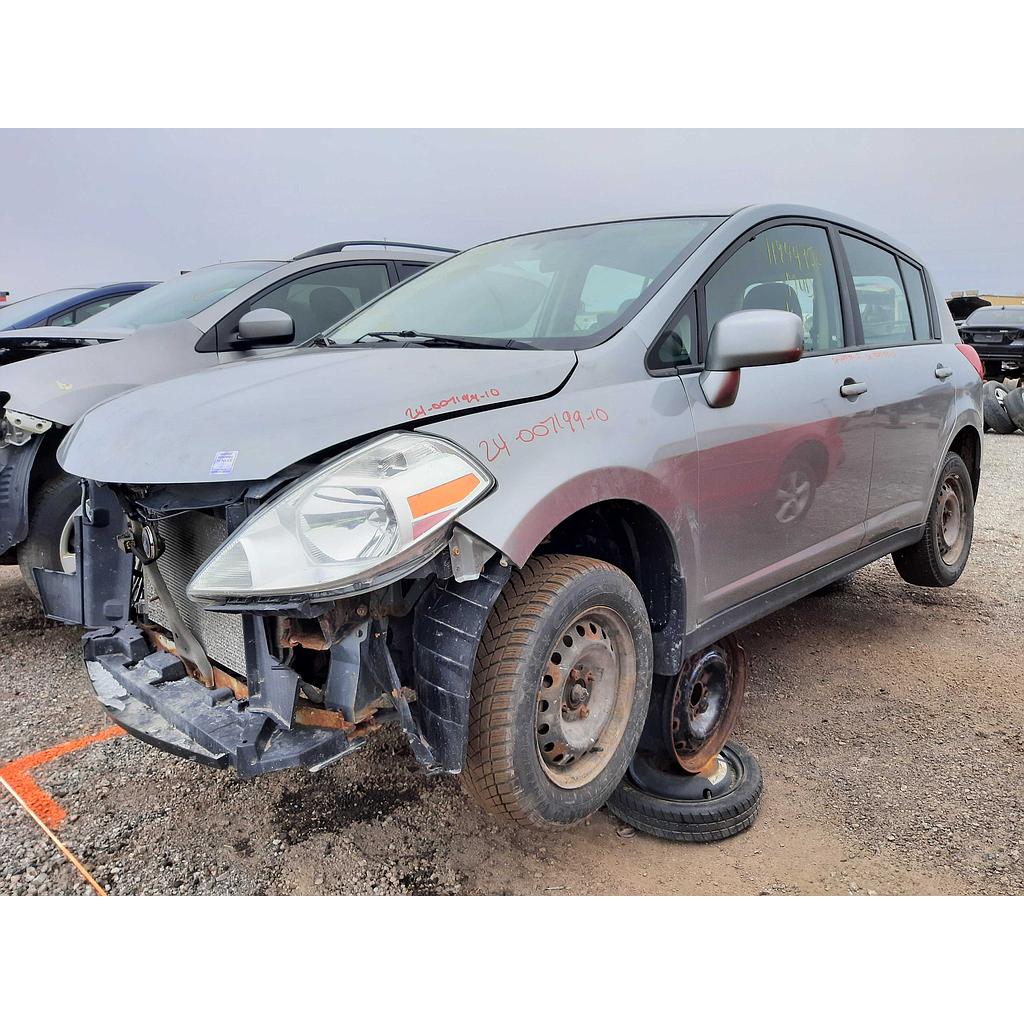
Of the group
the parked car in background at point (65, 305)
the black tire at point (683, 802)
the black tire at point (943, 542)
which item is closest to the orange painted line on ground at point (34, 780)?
the black tire at point (683, 802)

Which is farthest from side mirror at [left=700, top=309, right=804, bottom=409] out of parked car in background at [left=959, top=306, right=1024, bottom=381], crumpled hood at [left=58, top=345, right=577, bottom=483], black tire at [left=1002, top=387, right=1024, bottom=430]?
parked car in background at [left=959, top=306, right=1024, bottom=381]

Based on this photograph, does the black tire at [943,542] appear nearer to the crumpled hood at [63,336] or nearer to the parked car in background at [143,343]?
the parked car in background at [143,343]

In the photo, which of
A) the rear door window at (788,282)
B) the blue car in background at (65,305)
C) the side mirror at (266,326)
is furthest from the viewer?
the blue car in background at (65,305)

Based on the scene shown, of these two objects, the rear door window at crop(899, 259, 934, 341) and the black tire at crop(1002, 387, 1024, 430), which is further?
the black tire at crop(1002, 387, 1024, 430)

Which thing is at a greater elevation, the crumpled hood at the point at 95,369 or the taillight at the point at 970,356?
the crumpled hood at the point at 95,369

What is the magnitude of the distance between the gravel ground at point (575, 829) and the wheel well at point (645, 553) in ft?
1.95

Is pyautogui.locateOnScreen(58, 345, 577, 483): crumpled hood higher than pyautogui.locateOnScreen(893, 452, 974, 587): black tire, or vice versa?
pyautogui.locateOnScreen(58, 345, 577, 483): crumpled hood

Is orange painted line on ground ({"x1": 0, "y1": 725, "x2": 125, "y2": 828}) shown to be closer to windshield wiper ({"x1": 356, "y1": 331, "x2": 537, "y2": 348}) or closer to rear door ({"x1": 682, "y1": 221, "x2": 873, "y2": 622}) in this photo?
windshield wiper ({"x1": 356, "y1": 331, "x2": 537, "y2": 348})

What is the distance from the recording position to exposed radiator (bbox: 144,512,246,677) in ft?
6.59

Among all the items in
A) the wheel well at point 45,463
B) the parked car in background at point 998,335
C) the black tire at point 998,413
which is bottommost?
the black tire at point 998,413

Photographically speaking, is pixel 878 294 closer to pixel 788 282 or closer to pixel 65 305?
pixel 788 282

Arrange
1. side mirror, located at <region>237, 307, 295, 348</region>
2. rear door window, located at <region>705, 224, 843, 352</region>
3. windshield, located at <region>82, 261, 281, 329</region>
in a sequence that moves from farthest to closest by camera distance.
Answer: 1. windshield, located at <region>82, 261, 281, 329</region>
2. side mirror, located at <region>237, 307, 295, 348</region>
3. rear door window, located at <region>705, 224, 843, 352</region>

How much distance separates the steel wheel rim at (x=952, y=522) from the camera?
4.13m

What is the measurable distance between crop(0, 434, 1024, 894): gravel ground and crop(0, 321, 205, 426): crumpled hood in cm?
109
